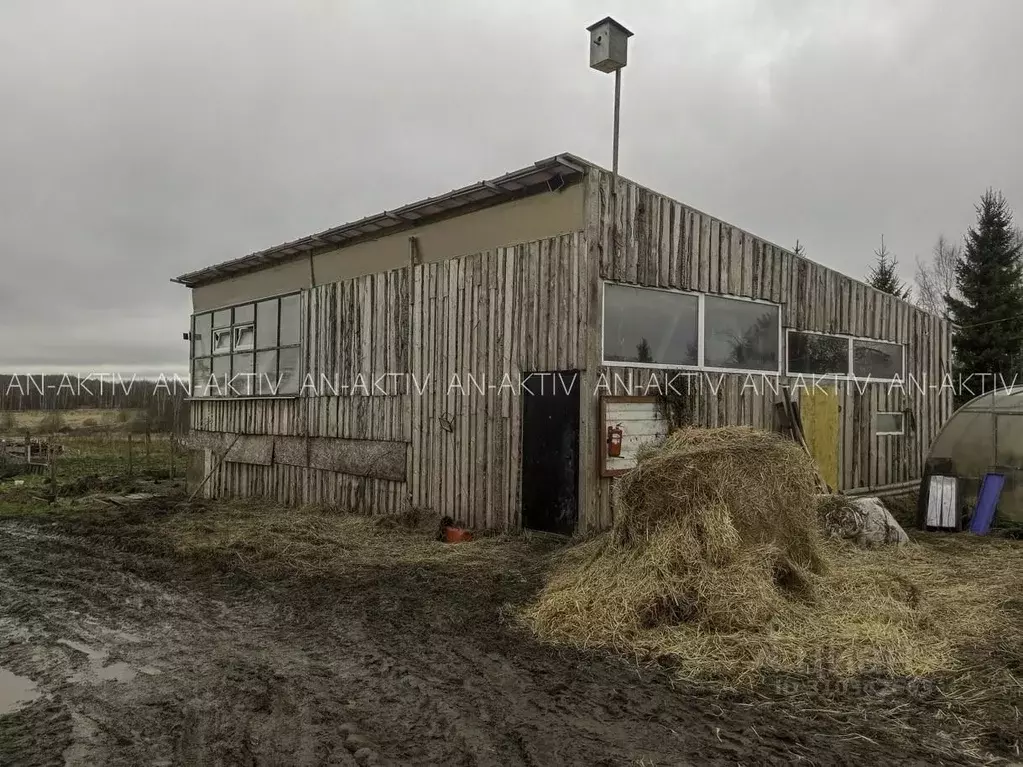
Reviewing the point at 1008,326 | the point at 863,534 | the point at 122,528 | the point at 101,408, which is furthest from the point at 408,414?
the point at 101,408

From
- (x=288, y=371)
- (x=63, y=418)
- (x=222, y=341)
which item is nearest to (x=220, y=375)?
(x=222, y=341)

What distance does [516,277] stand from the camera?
8.50 m

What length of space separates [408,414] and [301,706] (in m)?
6.17

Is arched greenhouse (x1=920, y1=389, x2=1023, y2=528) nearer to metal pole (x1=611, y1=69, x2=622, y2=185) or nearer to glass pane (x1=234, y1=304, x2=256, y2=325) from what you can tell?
metal pole (x1=611, y1=69, x2=622, y2=185)

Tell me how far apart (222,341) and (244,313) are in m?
1.00

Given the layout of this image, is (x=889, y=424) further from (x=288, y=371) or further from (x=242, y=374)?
(x=242, y=374)

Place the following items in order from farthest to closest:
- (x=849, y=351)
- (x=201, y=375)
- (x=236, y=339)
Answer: (x=201, y=375)
(x=236, y=339)
(x=849, y=351)

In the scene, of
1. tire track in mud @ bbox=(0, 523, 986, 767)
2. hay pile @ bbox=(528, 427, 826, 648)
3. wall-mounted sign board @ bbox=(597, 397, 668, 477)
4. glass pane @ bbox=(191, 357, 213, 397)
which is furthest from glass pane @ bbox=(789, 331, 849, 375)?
glass pane @ bbox=(191, 357, 213, 397)

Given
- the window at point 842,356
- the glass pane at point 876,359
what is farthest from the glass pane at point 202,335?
the glass pane at point 876,359

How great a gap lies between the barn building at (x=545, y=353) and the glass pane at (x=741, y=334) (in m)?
0.03

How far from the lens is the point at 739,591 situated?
16.3 ft

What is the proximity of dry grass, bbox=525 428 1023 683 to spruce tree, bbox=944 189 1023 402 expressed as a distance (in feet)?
60.9

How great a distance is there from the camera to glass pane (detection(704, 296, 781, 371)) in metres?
8.92

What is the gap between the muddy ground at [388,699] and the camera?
331 centimetres
